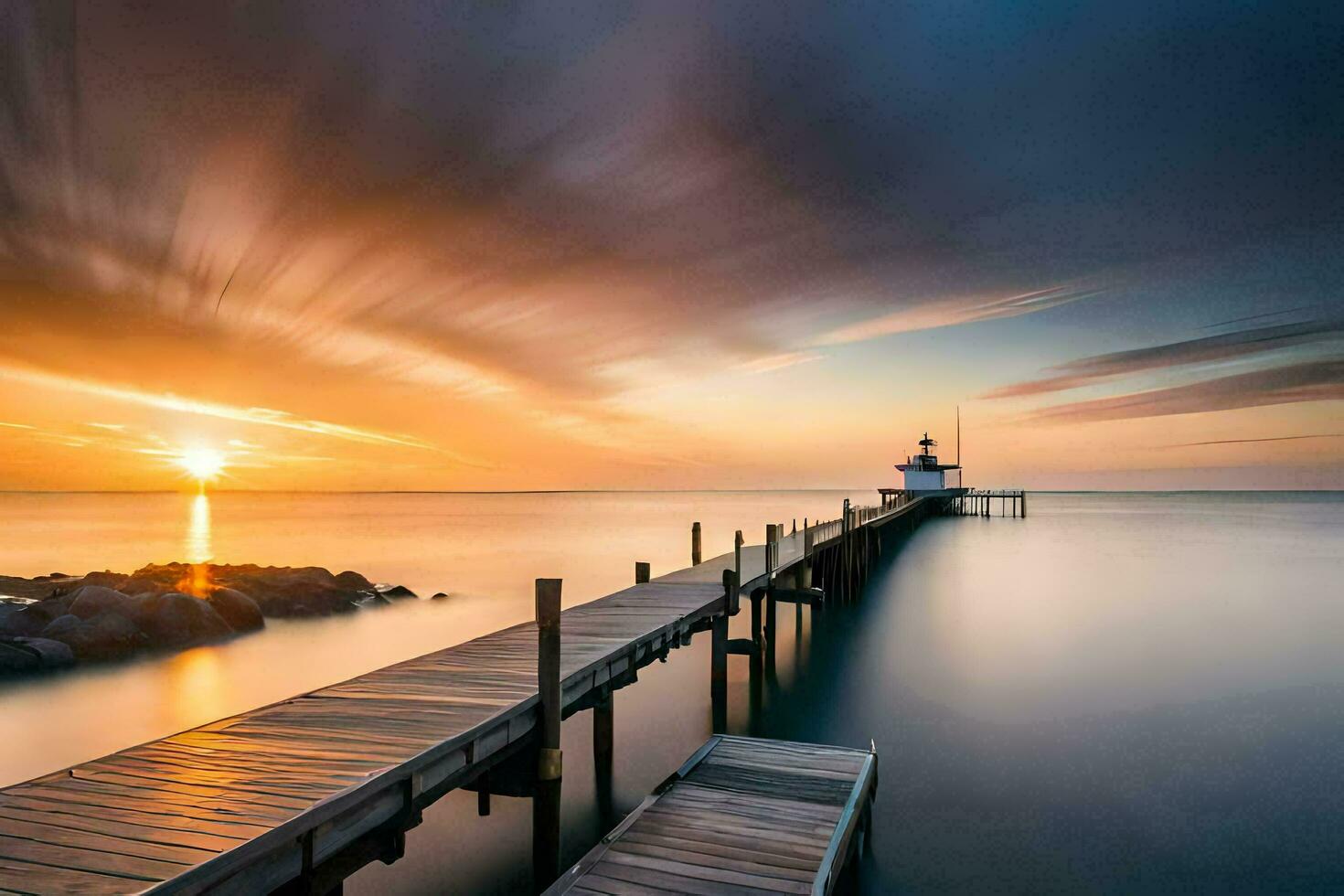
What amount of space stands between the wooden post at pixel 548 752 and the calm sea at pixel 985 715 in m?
1.48

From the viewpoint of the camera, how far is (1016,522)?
7788cm

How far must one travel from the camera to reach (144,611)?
60.3 ft

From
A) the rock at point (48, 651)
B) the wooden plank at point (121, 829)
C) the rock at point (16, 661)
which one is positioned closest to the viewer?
the wooden plank at point (121, 829)

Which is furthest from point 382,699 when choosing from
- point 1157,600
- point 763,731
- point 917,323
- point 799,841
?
point 1157,600

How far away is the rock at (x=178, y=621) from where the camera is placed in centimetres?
1800

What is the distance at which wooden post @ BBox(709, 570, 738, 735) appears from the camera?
1255cm

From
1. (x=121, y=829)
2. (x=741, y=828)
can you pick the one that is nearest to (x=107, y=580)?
(x=121, y=829)

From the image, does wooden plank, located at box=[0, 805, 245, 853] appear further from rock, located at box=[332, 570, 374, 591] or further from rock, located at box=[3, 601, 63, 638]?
rock, located at box=[332, 570, 374, 591]

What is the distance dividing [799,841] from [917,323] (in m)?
23.3

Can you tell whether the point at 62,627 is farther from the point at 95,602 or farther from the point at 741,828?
the point at 741,828

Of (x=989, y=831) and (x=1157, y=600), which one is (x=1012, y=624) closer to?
(x=1157, y=600)

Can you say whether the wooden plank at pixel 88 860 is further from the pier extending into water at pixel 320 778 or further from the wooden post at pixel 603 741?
the wooden post at pixel 603 741

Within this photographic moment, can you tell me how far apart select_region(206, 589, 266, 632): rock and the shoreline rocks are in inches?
0.9

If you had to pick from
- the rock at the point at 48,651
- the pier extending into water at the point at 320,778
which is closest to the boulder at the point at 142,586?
the rock at the point at 48,651
